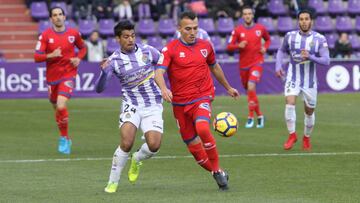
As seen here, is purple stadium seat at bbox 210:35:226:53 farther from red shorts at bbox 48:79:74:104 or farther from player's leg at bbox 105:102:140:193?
player's leg at bbox 105:102:140:193

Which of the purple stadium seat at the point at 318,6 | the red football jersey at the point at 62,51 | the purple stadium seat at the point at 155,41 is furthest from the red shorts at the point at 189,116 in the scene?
the purple stadium seat at the point at 318,6

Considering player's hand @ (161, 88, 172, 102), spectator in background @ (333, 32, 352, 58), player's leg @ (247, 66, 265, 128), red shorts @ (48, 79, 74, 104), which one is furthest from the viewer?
spectator in background @ (333, 32, 352, 58)

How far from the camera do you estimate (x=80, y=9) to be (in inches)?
1403

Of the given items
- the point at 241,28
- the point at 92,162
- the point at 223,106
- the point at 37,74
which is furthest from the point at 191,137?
the point at 37,74

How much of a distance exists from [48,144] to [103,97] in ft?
40.6

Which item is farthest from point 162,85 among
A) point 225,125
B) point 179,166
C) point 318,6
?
point 318,6

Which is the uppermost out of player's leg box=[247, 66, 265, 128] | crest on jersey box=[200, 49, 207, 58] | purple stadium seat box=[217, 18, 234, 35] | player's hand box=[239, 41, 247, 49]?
crest on jersey box=[200, 49, 207, 58]

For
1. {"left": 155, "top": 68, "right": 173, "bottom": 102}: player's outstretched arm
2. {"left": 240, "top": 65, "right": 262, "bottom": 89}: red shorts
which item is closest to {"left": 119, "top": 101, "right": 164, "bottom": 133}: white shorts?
{"left": 155, "top": 68, "right": 173, "bottom": 102}: player's outstretched arm

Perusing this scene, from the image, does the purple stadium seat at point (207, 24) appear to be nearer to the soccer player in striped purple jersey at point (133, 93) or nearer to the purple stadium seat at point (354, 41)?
the purple stadium seat at point (354, 41)

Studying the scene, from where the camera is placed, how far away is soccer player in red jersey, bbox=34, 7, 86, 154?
55.4 feet

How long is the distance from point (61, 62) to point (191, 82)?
5.04 meters

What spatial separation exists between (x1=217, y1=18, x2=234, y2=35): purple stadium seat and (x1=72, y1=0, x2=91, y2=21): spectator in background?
470 centimetres

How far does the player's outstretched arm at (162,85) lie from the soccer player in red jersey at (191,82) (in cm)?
3

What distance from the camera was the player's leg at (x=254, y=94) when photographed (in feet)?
71.7
